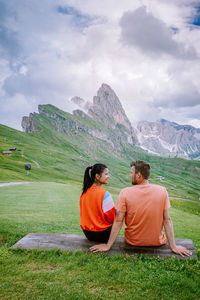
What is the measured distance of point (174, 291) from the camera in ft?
17.0

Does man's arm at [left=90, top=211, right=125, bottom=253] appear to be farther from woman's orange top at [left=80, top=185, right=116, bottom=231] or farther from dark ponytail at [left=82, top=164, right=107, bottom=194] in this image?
dark ponytail at [left=82, top=164, right=107, bottom=194]

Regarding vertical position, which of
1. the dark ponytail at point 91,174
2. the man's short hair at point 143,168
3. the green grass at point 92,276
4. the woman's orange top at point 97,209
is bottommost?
the green grass at point 92,276

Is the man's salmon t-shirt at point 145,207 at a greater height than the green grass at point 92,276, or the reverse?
the man's salmon t-shirt at point 145,207

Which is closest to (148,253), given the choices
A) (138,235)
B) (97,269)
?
(138,235)

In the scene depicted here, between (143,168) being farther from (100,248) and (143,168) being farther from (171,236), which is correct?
(100,248)

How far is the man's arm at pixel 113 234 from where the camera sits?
21.6 feet

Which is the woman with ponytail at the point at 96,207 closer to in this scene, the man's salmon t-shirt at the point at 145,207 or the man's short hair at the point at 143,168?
the man's salmon t-shirt at the point at 145,207

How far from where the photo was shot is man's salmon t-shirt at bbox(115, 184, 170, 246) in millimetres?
6449

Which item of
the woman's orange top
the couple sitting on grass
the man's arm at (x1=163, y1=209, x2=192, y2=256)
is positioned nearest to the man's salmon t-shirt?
the couple sitting on grass

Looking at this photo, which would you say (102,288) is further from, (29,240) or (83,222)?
(29,240)

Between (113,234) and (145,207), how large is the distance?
52.6 inches

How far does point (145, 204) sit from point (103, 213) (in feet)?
5.04

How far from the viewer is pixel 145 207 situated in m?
6.45

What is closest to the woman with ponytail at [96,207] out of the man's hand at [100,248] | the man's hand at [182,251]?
the man's hand at [100,248]
